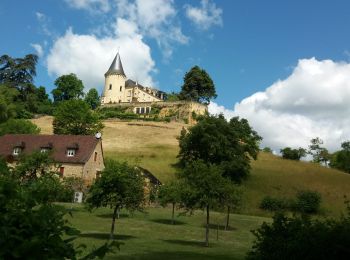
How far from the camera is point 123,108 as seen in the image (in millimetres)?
127562

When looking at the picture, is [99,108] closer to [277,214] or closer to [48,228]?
[277,214]

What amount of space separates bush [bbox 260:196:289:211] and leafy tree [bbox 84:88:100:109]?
8456cm

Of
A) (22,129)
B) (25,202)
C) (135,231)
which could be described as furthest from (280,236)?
(22,129)

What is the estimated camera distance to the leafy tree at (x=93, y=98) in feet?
440

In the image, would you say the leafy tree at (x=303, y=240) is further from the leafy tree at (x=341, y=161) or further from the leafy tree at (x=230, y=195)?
the leafy tree at (x=341, y=161)

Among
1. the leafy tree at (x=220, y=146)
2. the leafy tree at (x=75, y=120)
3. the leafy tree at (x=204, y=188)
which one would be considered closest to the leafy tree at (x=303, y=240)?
the leafy tree at (x=204, y=188)

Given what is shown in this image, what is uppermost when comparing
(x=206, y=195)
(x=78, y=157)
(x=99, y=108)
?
(x=99, y=108)

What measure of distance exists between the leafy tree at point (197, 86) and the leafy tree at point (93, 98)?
25.8 metres

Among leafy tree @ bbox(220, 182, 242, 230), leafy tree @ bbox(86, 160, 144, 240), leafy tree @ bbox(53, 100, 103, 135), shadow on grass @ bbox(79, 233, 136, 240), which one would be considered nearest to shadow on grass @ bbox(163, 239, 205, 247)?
shadow on grass @ bbox(79, 233, 136, 240)

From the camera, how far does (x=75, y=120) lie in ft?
254

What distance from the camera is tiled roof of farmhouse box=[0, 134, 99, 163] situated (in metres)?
60.4

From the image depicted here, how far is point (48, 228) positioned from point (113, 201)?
24407 millimetres

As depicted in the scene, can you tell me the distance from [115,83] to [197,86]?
87.8ft

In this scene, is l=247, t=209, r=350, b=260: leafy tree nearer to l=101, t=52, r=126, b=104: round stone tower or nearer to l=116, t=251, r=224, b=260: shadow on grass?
l=116, t=251, r=224, b=260: shadow on grass
